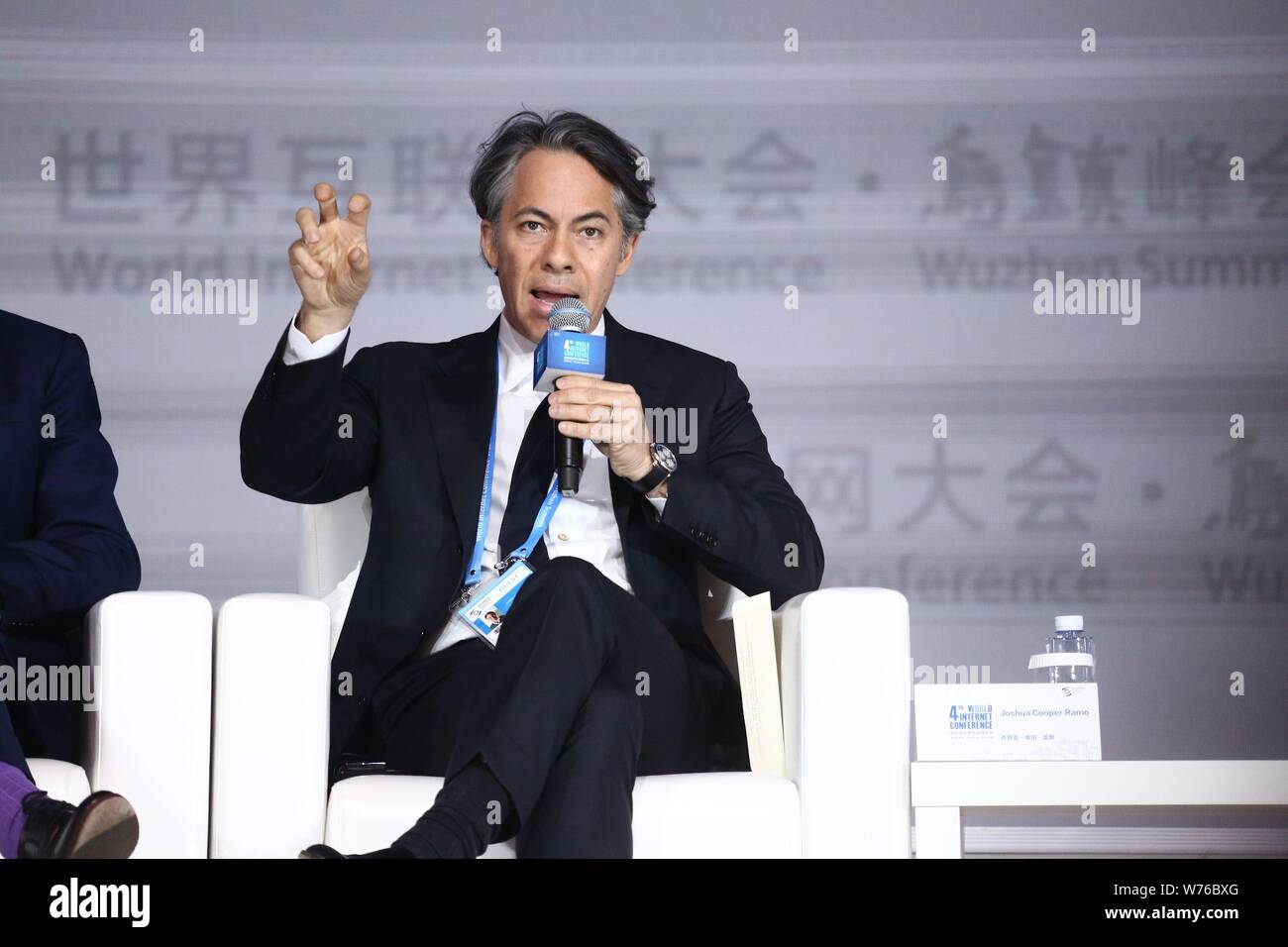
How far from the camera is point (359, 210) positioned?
2.08 metres

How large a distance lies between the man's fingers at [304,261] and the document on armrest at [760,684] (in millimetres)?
742

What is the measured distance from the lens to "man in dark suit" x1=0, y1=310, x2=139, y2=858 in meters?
2.05

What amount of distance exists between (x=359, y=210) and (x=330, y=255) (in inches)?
2.9

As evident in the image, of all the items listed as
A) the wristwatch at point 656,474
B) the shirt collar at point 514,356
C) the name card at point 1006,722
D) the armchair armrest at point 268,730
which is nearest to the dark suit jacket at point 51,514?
the armchair armrest at point 268,730

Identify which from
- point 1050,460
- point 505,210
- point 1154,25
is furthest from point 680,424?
point 1154,25

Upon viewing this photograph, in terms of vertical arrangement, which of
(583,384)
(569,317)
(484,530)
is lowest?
(484,530)

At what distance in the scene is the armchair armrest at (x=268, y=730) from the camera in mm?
1914

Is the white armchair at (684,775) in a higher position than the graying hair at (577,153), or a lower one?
lower

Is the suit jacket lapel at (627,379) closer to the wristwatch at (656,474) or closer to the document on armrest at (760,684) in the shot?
the wristwatch at (656,474)

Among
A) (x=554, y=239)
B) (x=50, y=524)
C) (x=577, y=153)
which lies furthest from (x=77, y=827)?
(x=577, y=153)

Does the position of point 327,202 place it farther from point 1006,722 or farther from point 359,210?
point 1006,722

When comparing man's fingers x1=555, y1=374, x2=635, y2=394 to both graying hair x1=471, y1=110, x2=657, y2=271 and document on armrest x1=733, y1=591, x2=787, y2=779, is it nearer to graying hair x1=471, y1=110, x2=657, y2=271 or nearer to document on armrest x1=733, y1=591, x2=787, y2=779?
document on armrest x1=733, y1=591, x2=787, y2=779
